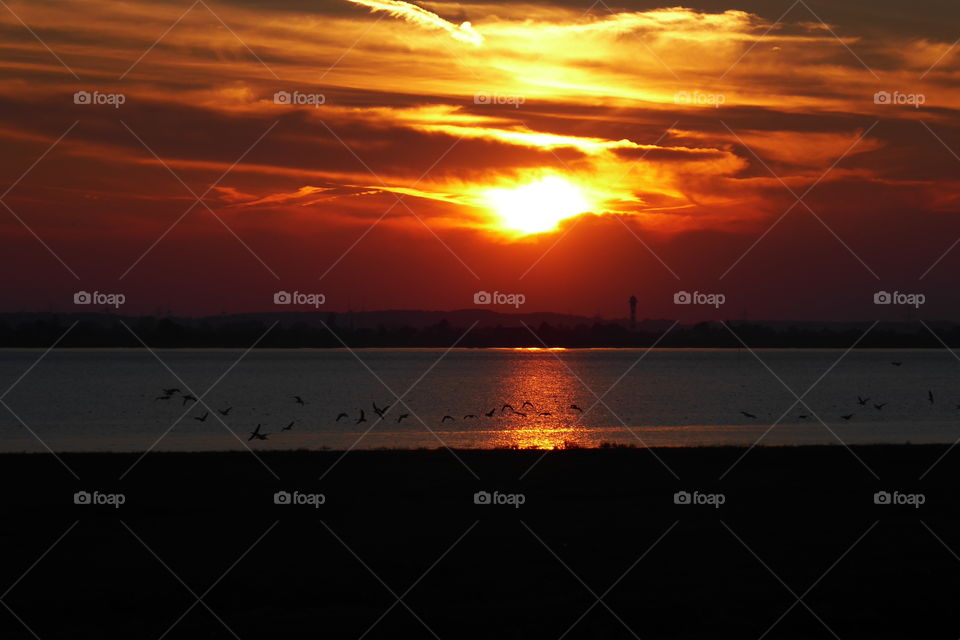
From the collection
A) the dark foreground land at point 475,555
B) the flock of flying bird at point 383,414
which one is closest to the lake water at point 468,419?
the flock of flying bird at point 383,414

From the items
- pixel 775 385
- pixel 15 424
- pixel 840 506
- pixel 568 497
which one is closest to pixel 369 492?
pixel 568 497

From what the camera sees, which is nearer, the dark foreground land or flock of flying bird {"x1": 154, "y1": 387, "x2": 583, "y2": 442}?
the dark foreground land

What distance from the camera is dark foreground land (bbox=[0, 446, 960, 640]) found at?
13.6 m

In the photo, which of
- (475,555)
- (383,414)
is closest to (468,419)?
(383,414)

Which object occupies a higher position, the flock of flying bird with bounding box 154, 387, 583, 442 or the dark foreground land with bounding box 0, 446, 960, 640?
the flock of flying bird with bounding box 154, 387, 583, 442

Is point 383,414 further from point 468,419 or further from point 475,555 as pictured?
point 475,555

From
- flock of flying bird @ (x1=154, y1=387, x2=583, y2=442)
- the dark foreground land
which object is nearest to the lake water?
flock of flying bird @ (x1=154, y1=387, x2=583, y2=442)

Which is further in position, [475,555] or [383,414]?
[383,414]

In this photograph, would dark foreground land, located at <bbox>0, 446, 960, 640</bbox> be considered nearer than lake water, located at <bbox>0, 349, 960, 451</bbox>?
Yes

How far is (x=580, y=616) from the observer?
13805mm

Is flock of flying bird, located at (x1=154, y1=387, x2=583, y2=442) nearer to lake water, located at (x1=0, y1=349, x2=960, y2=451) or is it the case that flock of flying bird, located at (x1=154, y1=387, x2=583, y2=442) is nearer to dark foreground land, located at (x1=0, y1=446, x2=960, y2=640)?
lake water, located at (x1=0, y1=349, x2=960, y2=451)

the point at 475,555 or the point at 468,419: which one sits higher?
the point at 468,419

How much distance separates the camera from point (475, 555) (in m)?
17.2

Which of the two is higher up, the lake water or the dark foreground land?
the lake water
